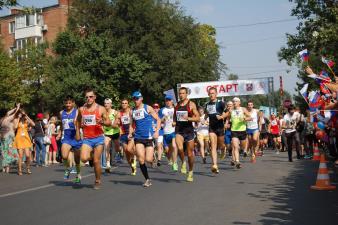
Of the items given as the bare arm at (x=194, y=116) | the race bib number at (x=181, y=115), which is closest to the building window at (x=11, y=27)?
the race bib number at (x=181, y=115)

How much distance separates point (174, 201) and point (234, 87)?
2531 centimetres

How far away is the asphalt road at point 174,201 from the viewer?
24.4 feet

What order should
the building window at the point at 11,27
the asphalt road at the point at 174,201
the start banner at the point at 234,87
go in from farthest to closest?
the building window at the point at 11,27, the start banner at the point at 234,87, the asphalt road at the point at 174,201

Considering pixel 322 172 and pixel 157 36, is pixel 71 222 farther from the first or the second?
pixel 157 36

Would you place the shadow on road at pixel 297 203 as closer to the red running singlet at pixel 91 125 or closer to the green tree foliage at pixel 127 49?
the red running singlet at pixel 91 125

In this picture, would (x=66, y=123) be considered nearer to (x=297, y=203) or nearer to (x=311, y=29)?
(x=297, y=203)

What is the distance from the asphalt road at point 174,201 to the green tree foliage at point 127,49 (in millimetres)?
26875

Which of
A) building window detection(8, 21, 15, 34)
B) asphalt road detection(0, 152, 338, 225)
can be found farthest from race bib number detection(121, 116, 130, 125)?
building window detection(8, 21, 15, 34)

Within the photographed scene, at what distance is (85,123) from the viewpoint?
1116 cm

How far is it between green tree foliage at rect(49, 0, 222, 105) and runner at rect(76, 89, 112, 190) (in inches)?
1098

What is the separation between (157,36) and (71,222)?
37.9 metres

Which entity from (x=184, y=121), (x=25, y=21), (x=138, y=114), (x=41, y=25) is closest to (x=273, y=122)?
(x=184, y=121)

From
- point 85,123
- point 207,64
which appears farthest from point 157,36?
point 85,123

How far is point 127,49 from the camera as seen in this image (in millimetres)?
43281
